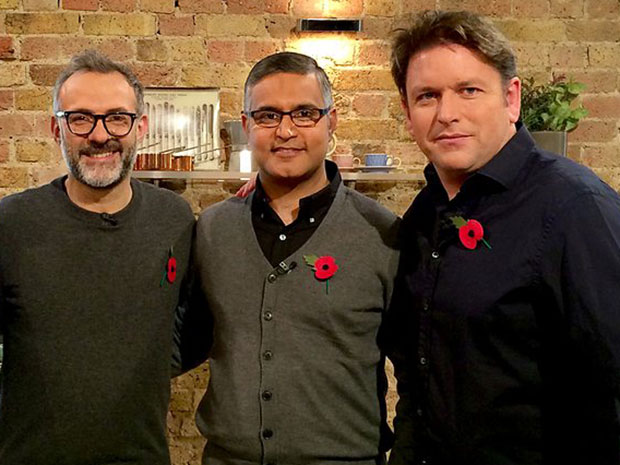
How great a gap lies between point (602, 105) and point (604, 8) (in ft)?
1.39

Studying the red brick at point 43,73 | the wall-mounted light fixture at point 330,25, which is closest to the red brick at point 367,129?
the wall-mounted light fixture at point 330,25

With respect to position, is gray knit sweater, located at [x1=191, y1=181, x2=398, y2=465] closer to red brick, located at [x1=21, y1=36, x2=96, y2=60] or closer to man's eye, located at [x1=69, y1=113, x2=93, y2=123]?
man's eye, located at [x1=69, y1=113, x2=93, y2=123]

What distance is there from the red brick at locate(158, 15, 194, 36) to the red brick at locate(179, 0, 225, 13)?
36 mm

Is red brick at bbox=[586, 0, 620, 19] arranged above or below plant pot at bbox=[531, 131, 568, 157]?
above

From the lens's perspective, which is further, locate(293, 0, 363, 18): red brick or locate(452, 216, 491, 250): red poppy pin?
locate(293, 0, 363, 18): red brick

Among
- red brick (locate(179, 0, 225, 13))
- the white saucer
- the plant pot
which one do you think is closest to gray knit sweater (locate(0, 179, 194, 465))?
the white saucer

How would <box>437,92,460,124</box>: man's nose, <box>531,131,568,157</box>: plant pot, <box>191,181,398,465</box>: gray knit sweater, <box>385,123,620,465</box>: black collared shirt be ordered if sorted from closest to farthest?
<box>385,123,620,465</box>: black collared shirt
<box>437,92,460,124</box>: man's nose
<box>191,181,398,465</box>: gray knit sweater
<box>531,131,568,157</box>: plant pot

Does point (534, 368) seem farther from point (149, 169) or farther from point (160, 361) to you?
point (149, 169)

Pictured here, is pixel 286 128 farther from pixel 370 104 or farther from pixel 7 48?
pixel 7 48

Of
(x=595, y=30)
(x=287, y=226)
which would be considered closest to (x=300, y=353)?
(x=287, y=226)

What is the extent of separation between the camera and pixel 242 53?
2.81 metres

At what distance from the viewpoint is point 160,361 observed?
1653 mm

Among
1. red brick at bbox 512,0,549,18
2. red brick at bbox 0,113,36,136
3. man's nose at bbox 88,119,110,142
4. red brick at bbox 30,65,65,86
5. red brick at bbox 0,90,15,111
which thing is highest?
red brick at bbox 512,0,549,18

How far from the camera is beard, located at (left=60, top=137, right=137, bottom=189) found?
1638 mm
